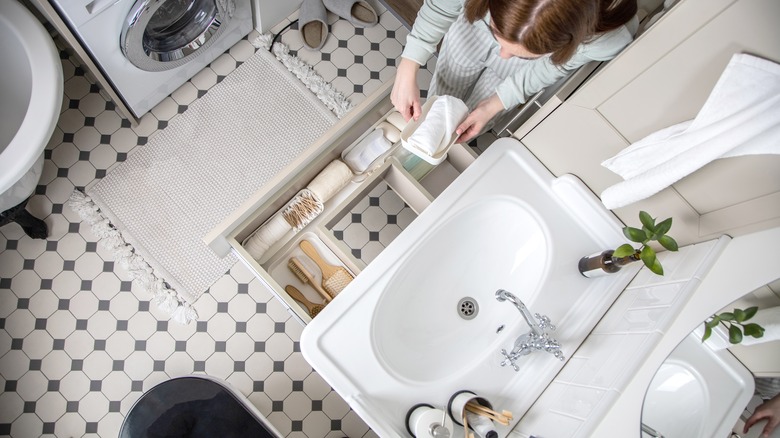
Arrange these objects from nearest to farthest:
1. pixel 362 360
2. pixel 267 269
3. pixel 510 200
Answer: pixel 362 360 → pixel 510 200 → pixel 267 269

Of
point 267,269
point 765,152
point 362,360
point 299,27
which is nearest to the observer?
point 765,152

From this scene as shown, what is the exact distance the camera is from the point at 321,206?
1449 millimetres

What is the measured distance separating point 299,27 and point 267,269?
119 cm

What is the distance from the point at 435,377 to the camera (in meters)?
1.20

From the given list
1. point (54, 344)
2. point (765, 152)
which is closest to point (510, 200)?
point (765, 152)

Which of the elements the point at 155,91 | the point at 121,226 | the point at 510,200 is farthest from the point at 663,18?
the point at 121,226

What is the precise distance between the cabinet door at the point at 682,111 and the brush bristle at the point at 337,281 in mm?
647

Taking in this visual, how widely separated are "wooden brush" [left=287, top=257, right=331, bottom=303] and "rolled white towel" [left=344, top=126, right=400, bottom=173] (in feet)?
1.02

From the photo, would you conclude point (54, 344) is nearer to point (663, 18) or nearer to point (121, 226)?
point (121, 226)

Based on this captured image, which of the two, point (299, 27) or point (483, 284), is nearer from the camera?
point (483, 284)

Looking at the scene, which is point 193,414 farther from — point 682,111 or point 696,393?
point 682,111

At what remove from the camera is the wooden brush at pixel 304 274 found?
147cm

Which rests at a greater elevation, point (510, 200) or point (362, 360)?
point (510, 200)

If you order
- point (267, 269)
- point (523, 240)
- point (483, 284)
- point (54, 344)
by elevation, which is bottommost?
point (54, 344)
